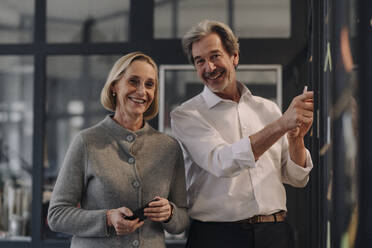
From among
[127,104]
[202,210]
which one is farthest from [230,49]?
[202,210]

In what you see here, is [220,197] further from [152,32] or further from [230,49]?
[152,32]

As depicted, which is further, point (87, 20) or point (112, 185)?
point (87, 20)

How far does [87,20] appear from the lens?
3373mm

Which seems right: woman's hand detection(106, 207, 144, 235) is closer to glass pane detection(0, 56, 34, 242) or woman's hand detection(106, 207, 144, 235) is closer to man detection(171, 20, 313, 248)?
man detection(171, 20, 313, 248)

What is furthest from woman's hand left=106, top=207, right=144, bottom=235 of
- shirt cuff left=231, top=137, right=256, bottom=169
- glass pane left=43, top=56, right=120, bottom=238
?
glass pane left=43, top=56, right=120, bottom=238

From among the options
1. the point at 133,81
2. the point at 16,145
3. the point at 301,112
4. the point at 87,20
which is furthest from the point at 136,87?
the point at 16,145

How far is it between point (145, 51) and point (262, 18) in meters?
0.80

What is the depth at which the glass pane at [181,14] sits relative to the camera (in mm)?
3277

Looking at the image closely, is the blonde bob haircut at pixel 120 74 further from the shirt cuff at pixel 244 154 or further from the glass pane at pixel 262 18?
the glass pane at pixel 262 18

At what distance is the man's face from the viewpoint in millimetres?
1530

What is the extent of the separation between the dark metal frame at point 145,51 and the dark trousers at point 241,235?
4.99ft

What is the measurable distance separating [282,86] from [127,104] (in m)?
1.81

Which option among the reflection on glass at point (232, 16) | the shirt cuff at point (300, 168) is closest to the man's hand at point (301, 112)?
the shirt cuff at point (300, 168)

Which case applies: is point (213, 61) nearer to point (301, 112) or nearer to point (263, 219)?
point (301, 112)
